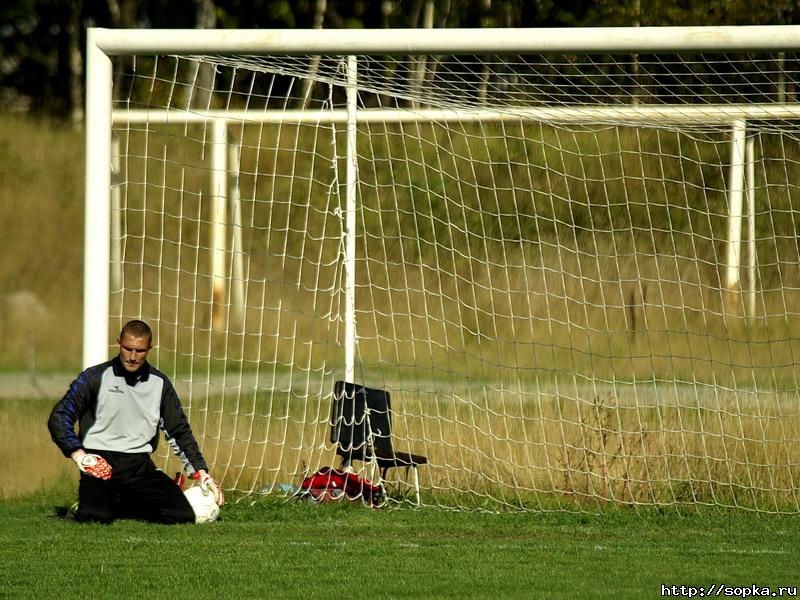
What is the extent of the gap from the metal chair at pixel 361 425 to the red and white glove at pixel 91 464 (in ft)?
5.38

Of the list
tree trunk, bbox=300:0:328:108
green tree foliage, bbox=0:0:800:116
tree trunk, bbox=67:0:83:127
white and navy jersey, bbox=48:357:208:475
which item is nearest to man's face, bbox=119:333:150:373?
white and navy jersey, bbox=48:357:208:475

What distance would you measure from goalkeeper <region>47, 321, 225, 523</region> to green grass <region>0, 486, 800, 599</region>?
15 centimetres

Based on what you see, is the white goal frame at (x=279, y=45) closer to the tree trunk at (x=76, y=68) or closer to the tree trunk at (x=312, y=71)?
the tree trunk at (x=312, y=71)

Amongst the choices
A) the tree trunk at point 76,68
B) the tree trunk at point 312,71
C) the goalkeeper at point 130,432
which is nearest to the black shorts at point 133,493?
the goalkeeper at point 130,432

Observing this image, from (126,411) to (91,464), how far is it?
15.5 inches

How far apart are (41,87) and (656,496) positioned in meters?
23.1

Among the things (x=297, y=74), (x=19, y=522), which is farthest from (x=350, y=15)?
(x=19, y=522)

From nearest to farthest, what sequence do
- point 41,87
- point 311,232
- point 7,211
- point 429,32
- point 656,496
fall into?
point 429,32 → point 656,496 → point 311,232 → point 7,211 → point 41,87

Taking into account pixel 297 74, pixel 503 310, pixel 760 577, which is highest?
pixel 297 74

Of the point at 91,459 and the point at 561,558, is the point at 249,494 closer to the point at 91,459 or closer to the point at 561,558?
the point at 91,459

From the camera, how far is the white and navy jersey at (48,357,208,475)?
6.39 meters

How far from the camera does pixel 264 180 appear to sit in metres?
16.8

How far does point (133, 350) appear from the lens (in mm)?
6305

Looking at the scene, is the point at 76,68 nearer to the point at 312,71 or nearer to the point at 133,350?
the point at 312,71
